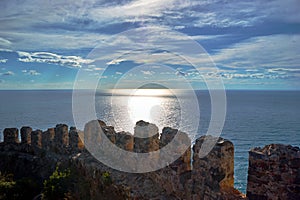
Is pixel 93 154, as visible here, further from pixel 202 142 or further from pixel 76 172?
pixel 202 142

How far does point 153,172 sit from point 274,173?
16.5ft

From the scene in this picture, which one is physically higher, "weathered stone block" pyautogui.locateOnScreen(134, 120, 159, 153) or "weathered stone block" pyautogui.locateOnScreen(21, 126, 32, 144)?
"weathered stone block" pyautogui.locateOnScreen(134, 120, 159, 153)

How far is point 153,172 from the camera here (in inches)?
464

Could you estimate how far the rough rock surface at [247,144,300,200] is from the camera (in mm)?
7648

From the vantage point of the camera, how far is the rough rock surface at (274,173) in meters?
7.65

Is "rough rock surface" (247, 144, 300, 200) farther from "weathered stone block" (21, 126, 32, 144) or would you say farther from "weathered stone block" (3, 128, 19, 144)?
"weathered stone block" (3, 128, 19, 144)

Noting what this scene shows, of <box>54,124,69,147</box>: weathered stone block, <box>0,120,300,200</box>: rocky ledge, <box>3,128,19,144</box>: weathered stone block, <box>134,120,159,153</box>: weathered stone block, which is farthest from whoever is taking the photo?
<box>3,128,19,144</box>: weathered stone block

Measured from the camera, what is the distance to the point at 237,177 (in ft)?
108

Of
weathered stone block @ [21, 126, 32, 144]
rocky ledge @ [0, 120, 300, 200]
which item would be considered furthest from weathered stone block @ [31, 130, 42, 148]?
weathered stone block @ [21, 126, 32, 144]

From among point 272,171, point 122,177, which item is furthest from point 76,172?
point 272,171

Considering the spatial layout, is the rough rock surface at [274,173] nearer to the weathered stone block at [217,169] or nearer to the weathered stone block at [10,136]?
the weathered stone block at [217,169]

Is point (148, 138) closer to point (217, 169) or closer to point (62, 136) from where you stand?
point (217, 169)

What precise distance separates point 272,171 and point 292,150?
71cm

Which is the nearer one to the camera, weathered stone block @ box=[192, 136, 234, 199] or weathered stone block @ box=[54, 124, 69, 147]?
weathered stone block @ box=[192, 136, 234, 199]
